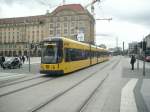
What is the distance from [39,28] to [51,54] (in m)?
129

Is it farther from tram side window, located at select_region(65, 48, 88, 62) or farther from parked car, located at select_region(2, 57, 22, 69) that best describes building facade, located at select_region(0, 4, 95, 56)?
tram side window, located at select_region(65, 48, 88, 62)

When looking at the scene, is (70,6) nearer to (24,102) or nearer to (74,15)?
(74,15)

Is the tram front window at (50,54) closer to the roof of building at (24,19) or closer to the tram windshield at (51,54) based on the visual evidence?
the tram windshield at (51,54)

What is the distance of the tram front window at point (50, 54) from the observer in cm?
2436

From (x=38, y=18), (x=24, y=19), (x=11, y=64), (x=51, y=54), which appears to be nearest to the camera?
(x=51, y=54)

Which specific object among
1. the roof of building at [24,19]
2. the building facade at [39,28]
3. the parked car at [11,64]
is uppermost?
the roof of building at [24,19]

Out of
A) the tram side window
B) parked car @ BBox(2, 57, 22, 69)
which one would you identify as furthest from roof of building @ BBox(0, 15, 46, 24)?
the tram side window

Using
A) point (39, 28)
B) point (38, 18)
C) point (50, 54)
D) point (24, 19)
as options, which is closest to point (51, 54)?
point (50, 54)

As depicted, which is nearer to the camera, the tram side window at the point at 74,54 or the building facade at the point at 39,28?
the tram side window at the point at 74,54

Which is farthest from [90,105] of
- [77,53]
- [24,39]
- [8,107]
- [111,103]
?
[24,39]

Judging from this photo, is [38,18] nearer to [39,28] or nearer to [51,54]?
[39,28]

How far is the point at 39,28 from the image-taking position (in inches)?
5984

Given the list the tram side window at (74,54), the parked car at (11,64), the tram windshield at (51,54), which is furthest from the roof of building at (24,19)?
the tram windshield at (51,54)

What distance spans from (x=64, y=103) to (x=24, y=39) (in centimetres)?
13911
